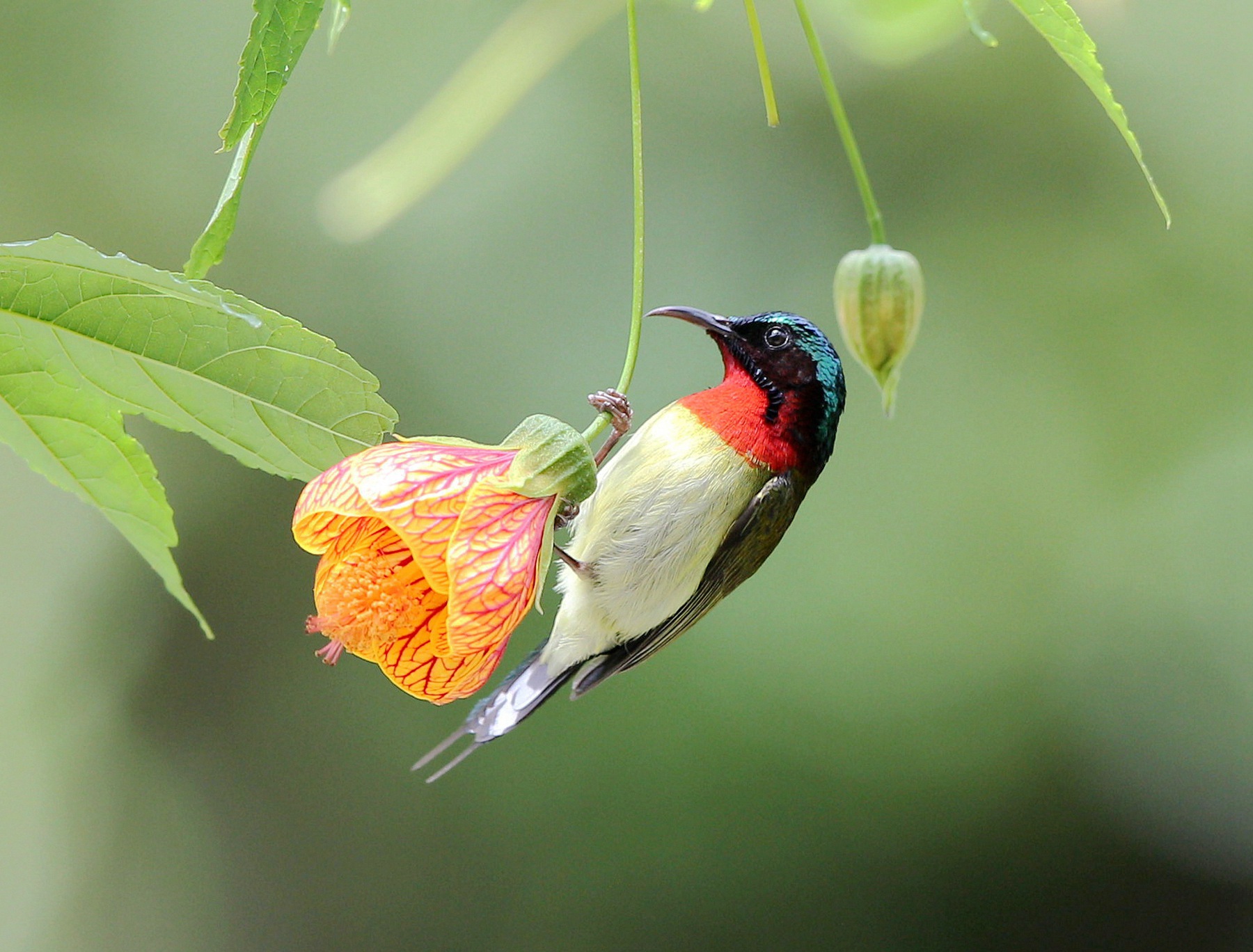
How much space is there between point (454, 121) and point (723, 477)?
1.46ft

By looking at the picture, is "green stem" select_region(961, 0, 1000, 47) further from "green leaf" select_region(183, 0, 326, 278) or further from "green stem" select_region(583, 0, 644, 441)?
"green leaf" select_region(183, 0, 326, 278)

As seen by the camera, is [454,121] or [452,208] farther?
[452,208]

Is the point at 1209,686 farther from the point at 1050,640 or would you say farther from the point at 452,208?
the point at 452,208

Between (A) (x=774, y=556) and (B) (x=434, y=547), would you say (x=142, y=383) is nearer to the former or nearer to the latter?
(B) (x=434, y=547)

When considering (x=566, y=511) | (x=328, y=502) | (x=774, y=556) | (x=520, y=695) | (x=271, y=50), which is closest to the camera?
(x=271, y=50)

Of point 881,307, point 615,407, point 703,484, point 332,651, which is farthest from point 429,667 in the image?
point 703,484

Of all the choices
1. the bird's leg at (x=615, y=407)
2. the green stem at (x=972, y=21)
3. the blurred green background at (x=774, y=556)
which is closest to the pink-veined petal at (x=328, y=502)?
the bird's leg at (x=615, y=407)

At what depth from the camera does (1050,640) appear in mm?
3727

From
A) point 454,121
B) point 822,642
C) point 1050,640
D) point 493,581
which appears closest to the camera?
point 493,581

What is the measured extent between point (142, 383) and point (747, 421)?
685 millimetres

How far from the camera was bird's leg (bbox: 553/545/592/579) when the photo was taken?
124 centimetres

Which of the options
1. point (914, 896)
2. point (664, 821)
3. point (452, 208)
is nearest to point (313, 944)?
point (664, 821)

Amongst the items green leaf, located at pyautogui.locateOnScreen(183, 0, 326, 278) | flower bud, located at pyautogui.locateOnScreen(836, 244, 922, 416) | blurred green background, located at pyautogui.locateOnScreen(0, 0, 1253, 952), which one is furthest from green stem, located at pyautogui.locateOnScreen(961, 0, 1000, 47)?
blurred green background, located at pyautogui.locateOnScreen(0, 0, 1253, 952)

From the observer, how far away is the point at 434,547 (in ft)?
2.61
